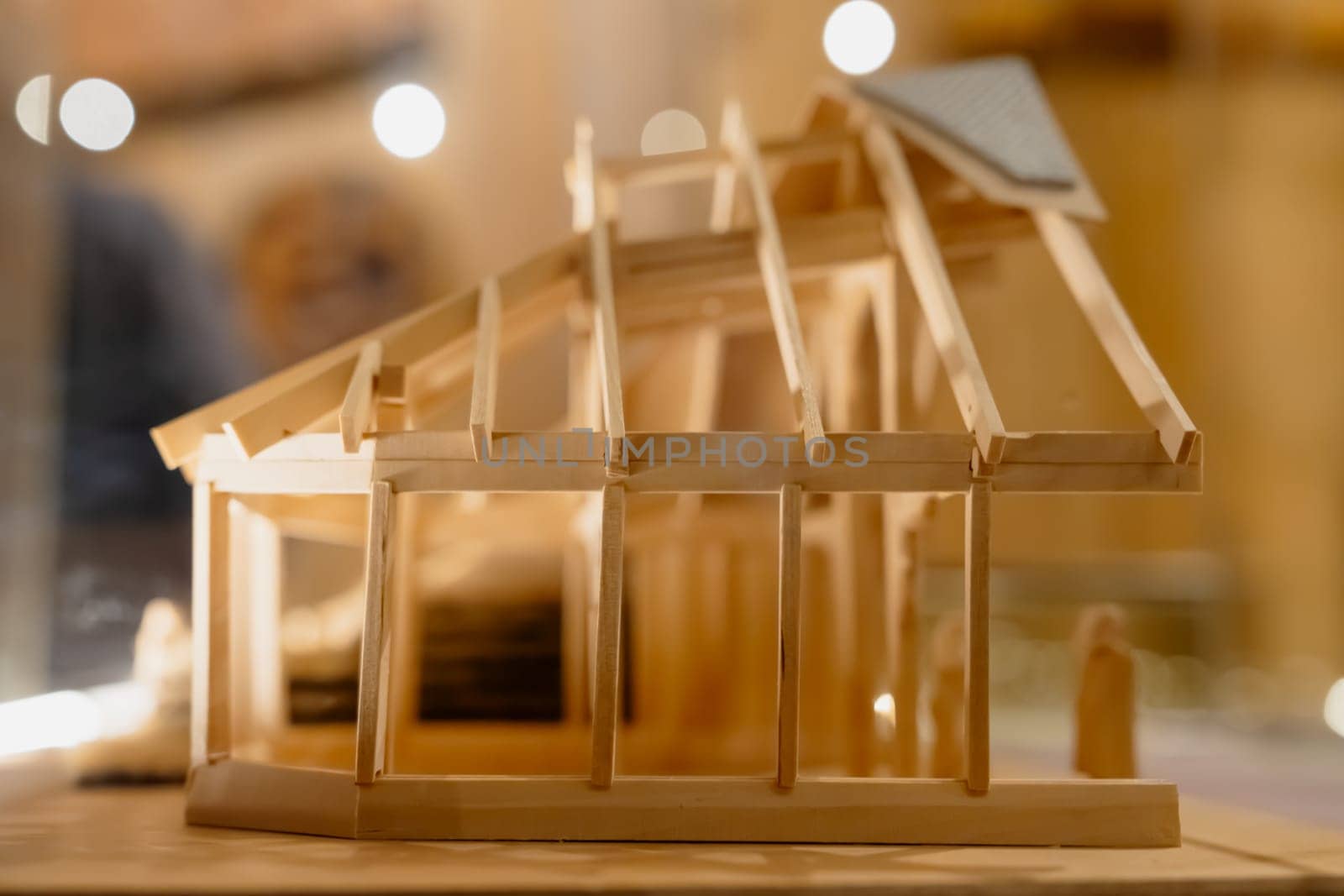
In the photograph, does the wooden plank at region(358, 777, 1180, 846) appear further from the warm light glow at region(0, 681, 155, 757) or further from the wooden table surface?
the warm light glow at region(0, 681, 155, 757)

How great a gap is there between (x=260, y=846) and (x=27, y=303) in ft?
9.98

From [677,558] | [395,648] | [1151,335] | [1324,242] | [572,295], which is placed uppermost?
[1324,242]

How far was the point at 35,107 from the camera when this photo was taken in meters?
3.89

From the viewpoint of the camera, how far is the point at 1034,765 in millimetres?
3736

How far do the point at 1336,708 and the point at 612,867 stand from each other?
428 centimetres

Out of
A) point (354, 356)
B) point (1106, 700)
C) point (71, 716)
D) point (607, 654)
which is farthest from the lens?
point (71, 716)

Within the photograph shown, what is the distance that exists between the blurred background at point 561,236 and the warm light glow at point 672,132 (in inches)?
1.9

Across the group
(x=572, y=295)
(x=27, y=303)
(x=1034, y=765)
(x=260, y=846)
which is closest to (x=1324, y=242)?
(x=1034, y=765)

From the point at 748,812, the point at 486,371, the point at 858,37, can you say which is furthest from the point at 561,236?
the point at 748,812

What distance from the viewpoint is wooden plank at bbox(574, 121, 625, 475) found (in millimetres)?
2271

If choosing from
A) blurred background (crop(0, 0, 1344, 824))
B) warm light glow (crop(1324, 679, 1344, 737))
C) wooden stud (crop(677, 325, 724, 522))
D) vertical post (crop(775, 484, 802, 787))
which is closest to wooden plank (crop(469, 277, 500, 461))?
vertical post (crop(775, 484, 802, 787))

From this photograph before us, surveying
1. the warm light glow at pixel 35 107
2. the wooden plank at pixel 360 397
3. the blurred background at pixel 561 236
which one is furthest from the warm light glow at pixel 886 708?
the warm light glow at pixel 35 107

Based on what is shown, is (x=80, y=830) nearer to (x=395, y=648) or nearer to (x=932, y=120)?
(x=395, y=648)

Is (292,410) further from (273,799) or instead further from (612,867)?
(612,867)
